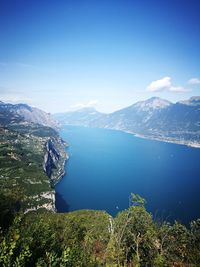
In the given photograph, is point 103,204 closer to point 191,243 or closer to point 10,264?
point 191,243

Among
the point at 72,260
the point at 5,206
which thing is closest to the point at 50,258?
the point at 72,260

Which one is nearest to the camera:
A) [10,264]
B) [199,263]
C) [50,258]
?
[10,264]

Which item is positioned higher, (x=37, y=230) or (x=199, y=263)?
(x=37, y=230)

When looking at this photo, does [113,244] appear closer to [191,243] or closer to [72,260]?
[72,260]

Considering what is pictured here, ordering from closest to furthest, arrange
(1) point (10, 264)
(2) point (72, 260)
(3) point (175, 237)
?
1. (1) point (10, 264)
2. (2) point (72, 260)
3. (3) point (175, 237)

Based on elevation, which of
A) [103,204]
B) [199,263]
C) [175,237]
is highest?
[199,263]

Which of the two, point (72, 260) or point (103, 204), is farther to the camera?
point (103, 204)
